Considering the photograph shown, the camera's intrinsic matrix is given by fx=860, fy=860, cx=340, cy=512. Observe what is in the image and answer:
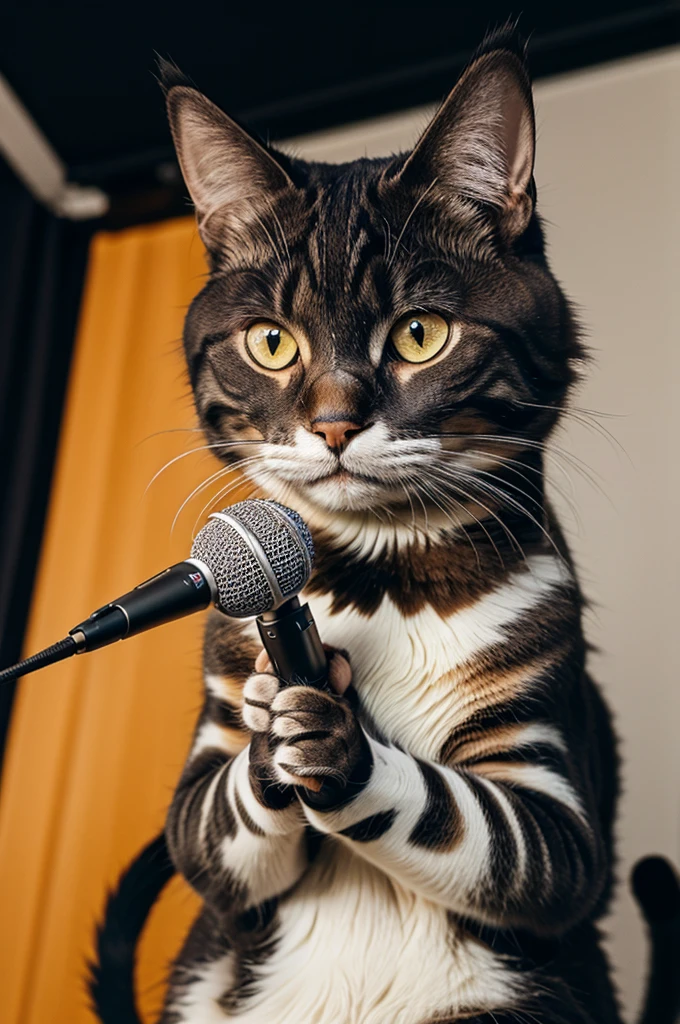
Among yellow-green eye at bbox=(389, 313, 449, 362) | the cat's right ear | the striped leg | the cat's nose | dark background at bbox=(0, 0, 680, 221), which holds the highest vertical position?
dark background at bbox=(0, 0, 680, 221)

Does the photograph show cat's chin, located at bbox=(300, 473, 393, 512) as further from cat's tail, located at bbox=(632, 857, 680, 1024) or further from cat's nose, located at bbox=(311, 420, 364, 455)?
cat's tail, located at bbox=(632, 857, 680, 1024)

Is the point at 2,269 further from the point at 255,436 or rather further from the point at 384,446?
the point at 384,446

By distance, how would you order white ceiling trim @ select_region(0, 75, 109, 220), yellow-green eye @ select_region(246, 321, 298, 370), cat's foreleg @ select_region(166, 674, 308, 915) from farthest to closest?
white ceiling trim @ select_region(0, 75, 109, 220), yellow-green eye @ select_region(246, 321, 298, 370), cat's foreleg @ select_region(166, 674, 308, 915)

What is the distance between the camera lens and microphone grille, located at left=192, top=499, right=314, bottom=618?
51 centimetres

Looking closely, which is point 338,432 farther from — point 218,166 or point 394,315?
point 218,166

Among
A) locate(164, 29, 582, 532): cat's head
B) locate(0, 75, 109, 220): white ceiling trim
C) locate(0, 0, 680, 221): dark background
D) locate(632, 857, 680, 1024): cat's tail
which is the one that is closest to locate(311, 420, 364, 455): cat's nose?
locate(164, 29, 582, 532): cat's head

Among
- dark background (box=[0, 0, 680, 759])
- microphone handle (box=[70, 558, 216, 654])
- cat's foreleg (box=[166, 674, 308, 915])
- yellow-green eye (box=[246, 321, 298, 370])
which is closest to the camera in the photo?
microphone handle (box=[70, 558, 216, 654])

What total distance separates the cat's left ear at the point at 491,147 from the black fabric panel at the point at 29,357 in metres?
0.62

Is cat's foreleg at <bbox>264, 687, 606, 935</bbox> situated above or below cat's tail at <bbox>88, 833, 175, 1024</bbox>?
above

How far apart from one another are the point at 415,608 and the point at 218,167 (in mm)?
453

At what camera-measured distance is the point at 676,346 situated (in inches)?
33.7

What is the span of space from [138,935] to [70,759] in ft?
0.64

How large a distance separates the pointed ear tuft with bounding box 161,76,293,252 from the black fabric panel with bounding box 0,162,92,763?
0.41 meters

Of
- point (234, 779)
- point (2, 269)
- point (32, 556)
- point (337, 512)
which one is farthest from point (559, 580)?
point (2, 269)
